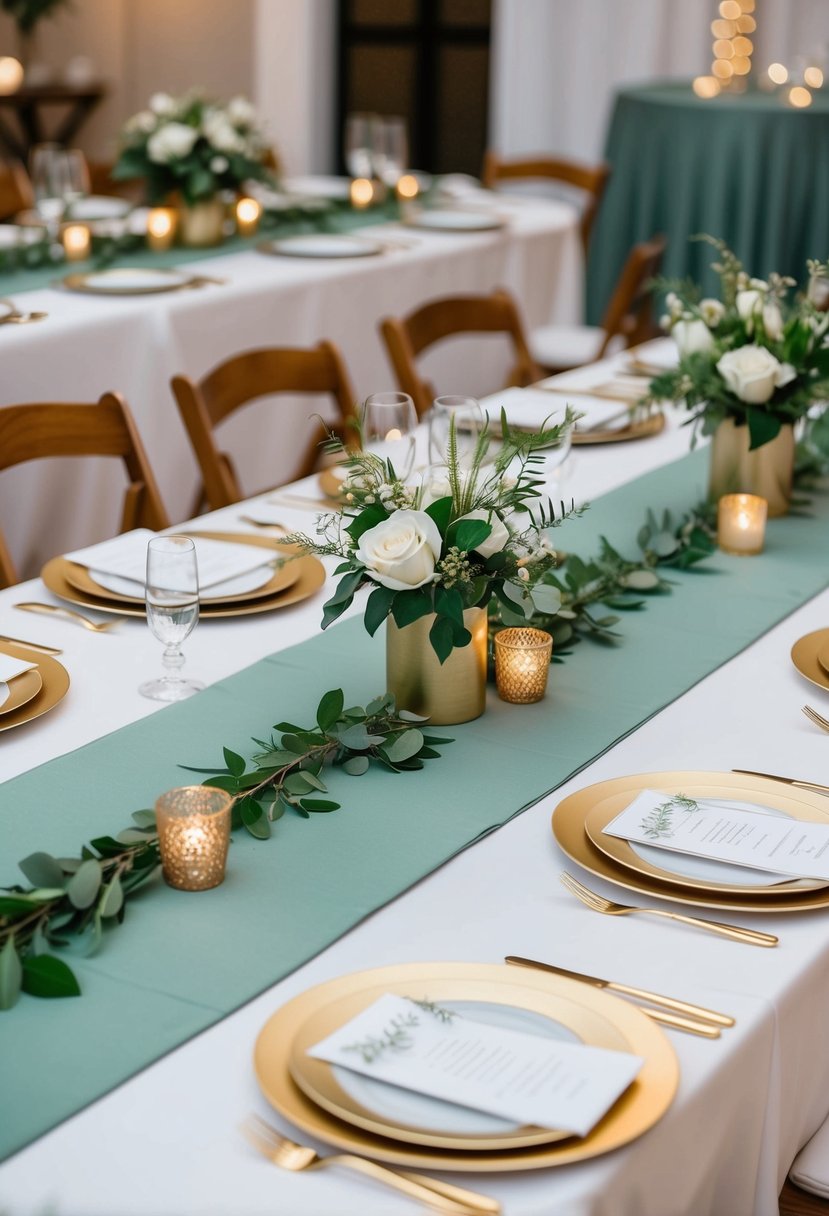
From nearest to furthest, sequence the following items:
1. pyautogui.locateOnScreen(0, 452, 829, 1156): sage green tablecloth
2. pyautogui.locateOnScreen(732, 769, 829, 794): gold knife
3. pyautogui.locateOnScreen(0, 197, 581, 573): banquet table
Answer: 1. pyautogui.locateOnScreen(0, 452, 829, 1156): sage green tablecloth
2. pyautogui.locateOnScreen(732, 769, 829, 794): gold knife
3. pyautogui.locateOnScreen(0, 197, 581, 573): banquet table

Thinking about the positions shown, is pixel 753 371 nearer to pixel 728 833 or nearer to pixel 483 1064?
pixel 728 833

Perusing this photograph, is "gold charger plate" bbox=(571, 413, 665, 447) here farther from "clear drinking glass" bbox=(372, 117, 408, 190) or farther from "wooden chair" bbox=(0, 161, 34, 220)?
"wooden chair" bbox=(0, 161, 34, 220)

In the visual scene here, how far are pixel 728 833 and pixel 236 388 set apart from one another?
199 centimetres

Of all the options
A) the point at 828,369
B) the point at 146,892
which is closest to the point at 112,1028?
the point at 146,892

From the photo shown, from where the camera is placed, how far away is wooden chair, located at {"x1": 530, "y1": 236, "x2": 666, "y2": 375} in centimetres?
478

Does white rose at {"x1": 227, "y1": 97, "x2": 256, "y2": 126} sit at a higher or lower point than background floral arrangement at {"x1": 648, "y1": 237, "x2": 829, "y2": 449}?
higher

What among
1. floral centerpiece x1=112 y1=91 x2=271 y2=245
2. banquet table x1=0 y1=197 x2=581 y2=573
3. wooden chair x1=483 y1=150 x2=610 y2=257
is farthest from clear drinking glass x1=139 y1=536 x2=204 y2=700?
wooden chair x1=483 y1=150 x2=610 y2=257

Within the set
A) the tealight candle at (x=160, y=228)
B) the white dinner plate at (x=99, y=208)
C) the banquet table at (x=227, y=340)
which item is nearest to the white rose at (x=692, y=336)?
the banquet table at (x=227, y=340)

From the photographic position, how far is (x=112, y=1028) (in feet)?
3.71

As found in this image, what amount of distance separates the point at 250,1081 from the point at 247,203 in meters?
3.87

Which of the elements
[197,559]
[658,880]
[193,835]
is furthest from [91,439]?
[658,880]

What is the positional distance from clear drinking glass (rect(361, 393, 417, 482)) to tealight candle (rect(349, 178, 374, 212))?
10.6 ft

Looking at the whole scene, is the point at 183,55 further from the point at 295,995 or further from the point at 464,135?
the point at 295,995

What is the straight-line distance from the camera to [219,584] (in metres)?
2.07
